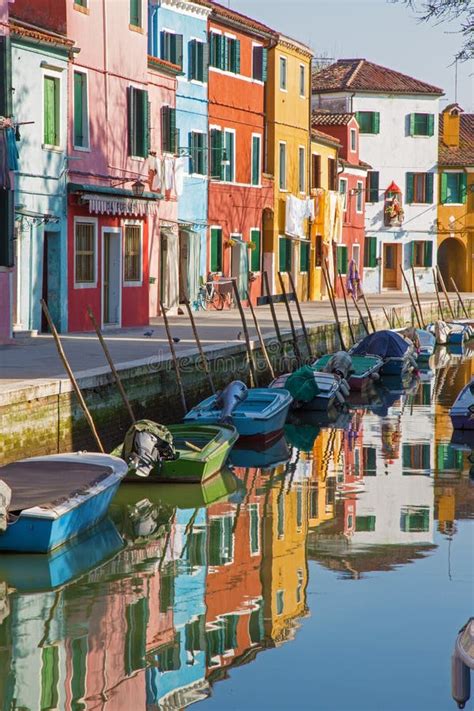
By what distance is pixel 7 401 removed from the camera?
15672 mm

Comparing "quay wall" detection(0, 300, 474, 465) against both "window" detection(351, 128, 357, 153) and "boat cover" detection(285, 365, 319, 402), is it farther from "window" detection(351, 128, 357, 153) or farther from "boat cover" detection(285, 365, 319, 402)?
"window" detection(351, 128, 357, 153)

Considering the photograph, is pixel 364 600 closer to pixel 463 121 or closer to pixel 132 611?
pixel 132 611

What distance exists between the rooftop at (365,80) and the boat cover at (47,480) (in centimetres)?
4313

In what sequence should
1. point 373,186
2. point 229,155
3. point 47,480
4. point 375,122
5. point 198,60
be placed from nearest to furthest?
1. point 47,480
2. point 198,60
3. point 229,155
4. point 375,122
5. point 373,186

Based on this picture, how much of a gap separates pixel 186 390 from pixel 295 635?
37.7 ft

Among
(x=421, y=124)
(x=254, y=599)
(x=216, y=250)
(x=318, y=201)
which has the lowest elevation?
(x=254, y=599)

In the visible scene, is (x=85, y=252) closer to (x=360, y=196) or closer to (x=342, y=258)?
(x=342, y=258)

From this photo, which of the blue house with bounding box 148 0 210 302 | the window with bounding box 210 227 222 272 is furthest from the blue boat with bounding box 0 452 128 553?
the window with bounding box 210 227 222 272

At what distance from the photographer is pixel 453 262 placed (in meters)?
60.1

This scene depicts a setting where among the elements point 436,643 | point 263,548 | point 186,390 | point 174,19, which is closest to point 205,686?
point 436,643

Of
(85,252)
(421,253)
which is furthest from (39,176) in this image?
(421,253)

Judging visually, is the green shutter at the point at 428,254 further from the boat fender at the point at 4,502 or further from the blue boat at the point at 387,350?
the boat fender at the point at 4,502

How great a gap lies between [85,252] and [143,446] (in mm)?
10826

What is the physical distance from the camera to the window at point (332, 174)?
49.8 meters
